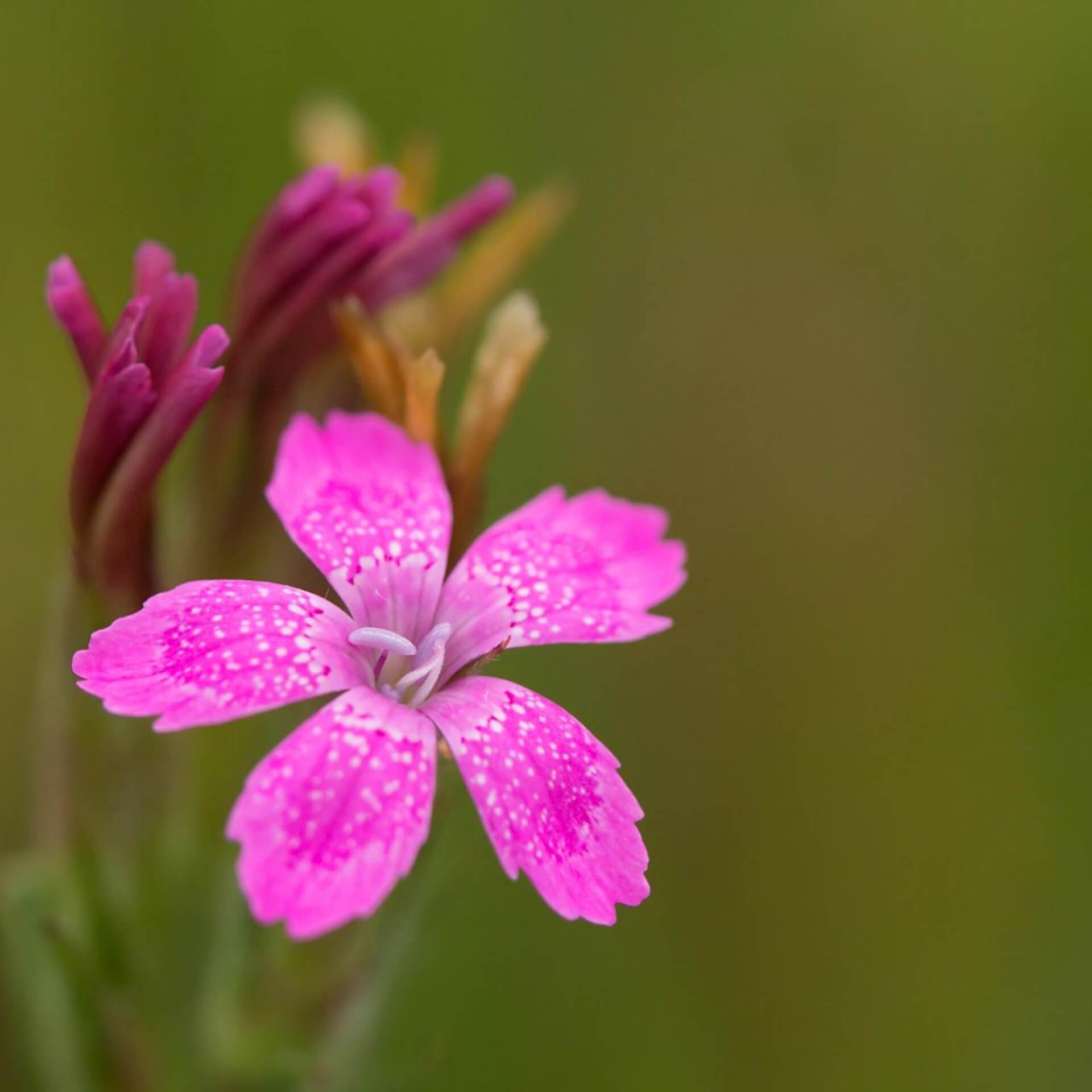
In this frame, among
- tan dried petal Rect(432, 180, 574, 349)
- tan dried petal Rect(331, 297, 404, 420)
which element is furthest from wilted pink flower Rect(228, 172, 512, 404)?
tan dried petal Rect(432, 180, 574, 349)

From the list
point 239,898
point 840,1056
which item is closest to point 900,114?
point 840,1056

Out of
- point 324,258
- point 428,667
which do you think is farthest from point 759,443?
point 428,667

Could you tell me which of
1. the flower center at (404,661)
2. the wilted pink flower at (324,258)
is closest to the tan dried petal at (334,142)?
the wilted pink flower at (324,258)

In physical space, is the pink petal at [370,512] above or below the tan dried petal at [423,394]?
below

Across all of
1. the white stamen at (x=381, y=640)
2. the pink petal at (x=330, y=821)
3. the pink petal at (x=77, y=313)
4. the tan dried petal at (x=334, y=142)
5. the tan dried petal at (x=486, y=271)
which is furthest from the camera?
the tan dried petal at (x=334, y=142)

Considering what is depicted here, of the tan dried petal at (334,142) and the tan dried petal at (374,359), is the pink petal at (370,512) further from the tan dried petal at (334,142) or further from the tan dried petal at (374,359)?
the tan dried petal at (334,142)

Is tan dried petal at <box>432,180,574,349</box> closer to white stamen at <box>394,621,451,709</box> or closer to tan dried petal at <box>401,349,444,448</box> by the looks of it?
tan dried petal at <box>401,349,444,448</box>

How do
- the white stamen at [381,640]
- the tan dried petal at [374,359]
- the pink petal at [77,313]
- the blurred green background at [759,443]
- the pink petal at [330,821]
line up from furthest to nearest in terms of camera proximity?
the blurred green background at [759,443] < the tan dried petal at [374,359] < the pink petal at [77,313] < the white stamen at [381,640] < the pink petal at [330,821]
